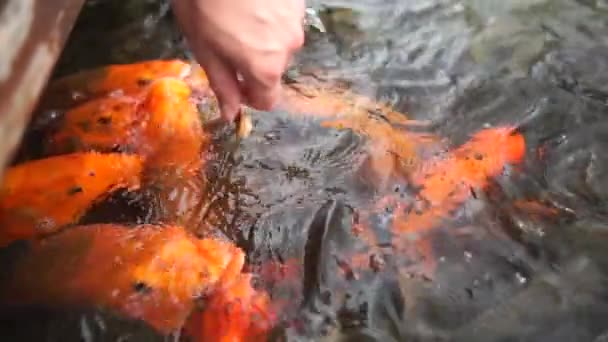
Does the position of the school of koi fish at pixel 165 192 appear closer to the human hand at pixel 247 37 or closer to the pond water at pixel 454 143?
the pond water at pixel 454 143

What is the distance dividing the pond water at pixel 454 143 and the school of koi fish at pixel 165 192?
0.05m

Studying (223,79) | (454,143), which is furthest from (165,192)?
(454,143)

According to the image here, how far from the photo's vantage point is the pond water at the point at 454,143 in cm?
152

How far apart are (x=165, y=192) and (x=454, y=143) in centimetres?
71

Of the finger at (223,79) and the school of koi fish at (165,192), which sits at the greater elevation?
the finger at (223,79)

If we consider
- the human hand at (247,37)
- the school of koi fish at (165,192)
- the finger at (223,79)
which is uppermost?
the human hand at (247,37)

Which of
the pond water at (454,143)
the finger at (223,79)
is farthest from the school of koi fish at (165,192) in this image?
the finger at (223,79)

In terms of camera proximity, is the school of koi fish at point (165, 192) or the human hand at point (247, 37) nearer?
the human hand at point (247, 37)

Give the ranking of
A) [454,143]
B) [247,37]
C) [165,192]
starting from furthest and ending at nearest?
[454,143] < [165,192] < [247,37]

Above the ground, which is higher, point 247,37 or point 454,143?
point 247,37

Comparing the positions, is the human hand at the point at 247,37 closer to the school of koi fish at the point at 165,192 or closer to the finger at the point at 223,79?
the finger at the point at 223,79

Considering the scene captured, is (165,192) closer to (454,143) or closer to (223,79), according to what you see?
(223,79)

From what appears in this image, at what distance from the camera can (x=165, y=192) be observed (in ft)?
5.72

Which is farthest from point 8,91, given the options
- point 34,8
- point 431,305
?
point 431,305
